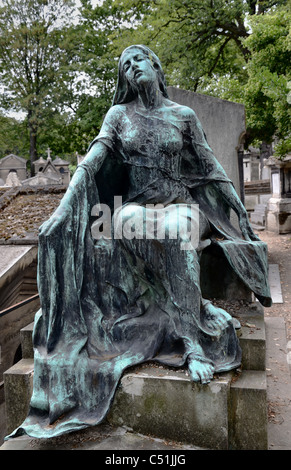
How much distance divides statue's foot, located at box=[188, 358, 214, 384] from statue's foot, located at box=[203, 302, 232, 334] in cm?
22

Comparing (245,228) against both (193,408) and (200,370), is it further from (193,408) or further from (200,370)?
(193,408)

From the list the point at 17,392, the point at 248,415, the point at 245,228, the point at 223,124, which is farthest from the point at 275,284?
the point at 17,392

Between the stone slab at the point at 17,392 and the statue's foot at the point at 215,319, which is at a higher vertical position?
the statue's foot at the point at 215,319

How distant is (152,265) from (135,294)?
0.82 feet

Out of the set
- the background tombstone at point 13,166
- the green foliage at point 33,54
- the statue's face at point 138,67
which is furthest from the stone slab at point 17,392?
the background tombstone at point 13,166

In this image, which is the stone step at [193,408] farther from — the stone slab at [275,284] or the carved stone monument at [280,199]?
the carved stone monument at [280,199]

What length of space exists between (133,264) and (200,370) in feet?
2.44

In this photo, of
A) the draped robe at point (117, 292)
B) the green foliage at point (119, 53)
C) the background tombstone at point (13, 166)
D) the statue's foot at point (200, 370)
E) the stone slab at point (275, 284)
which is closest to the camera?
the statue's foot at point (200, 370)

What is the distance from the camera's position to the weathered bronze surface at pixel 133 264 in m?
2.38

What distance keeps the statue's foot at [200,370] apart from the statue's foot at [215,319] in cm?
22

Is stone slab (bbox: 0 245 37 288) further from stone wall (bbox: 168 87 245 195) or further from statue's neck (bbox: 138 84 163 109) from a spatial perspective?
stone wall (bbox: 168 87 245 195)

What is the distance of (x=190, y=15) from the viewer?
38.3 ft
